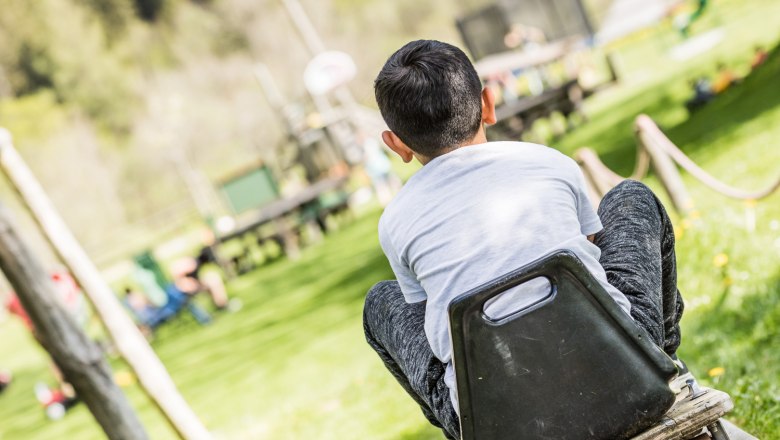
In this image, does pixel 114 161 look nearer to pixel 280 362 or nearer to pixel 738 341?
pixel 280 362

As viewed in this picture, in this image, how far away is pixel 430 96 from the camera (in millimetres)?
2525

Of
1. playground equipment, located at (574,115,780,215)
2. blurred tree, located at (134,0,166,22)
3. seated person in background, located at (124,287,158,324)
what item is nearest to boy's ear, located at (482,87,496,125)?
playground equipment, located at (574,115,780,215)

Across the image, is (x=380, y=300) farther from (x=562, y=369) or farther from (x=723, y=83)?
(x=723, y=83)

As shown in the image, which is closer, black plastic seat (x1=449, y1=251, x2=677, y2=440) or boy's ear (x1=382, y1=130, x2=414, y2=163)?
black plastic seat (x1=449, y1=251, x2=677, y2=440)

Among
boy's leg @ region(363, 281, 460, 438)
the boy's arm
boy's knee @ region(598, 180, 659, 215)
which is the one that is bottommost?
boy's leg @ region(363, 281, 460, 438)

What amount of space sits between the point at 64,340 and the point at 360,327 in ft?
15.0

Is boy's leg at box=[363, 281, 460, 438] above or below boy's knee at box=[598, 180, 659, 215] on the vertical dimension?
below

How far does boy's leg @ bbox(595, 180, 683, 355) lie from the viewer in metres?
2.58

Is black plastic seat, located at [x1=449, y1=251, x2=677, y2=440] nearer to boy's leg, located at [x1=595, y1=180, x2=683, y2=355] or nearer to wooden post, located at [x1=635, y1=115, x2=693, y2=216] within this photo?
boy's leg, located at [x1=595, y1=180, x2=683, y2=355]

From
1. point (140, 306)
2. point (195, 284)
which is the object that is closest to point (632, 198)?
point (195, 284)

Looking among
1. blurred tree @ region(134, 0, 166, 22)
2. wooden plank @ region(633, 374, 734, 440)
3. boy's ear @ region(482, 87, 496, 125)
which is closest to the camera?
wooden plank @ region(633, 374, 734, 440)

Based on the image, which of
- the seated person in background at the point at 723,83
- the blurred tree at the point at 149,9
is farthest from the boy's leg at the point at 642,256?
the blurred tree at the point at 149,9

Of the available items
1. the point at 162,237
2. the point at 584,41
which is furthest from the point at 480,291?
the point at 162,237

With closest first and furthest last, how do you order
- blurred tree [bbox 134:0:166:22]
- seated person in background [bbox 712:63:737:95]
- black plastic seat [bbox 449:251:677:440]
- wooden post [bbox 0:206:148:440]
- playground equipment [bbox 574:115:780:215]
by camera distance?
black plastic seat [bbox 449:251:677:440] → wooden post [bbox 0:206:148:440] → playground equipment [bbox 574:115:780:215] → seated person in background [bbox 712:63:737:95] → blurred tree [bbox 134:0:166:22]
